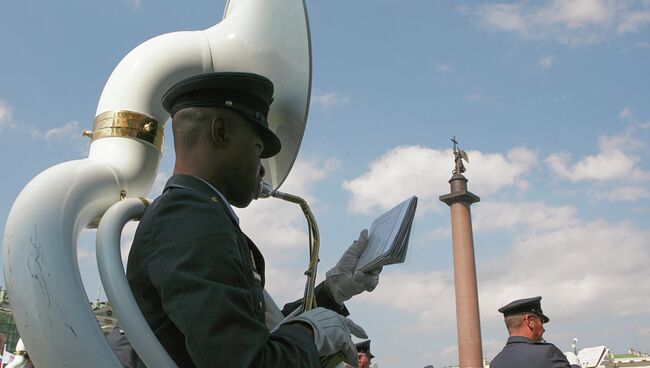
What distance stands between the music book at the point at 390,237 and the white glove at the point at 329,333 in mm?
404

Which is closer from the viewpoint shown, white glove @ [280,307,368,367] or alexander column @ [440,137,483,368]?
white glove @ [280,307,368,367]

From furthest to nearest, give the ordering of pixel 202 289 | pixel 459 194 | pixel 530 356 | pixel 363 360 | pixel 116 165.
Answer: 1. pixel 459 194
2. pixel 363 360
3. pixel 530 356
4. pixel 116 165
5. pixel 202 289

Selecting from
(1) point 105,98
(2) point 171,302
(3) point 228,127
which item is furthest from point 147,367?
(1) point 105,98

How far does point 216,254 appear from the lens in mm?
1357

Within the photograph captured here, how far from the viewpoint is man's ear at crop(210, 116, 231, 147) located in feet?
5.52

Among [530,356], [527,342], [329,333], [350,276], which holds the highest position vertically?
[527,342]

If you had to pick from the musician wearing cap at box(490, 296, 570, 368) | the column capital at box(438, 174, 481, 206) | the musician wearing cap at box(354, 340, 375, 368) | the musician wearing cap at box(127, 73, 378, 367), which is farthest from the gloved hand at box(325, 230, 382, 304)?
the column capital at box(438, 174, 481, 206)

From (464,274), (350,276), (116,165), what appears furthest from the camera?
(464,274)

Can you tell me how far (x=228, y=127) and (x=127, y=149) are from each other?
367 mm

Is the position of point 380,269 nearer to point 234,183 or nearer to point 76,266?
point 234,183

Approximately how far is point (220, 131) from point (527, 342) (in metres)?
4.42

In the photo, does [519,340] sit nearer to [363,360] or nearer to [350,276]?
[363,360]

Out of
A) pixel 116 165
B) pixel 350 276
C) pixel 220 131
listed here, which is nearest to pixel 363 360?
pixel 350 276

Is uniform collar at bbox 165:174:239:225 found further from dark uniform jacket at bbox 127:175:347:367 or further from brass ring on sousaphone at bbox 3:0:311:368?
brass ring on sousaphone at bbox 3:0:311:368
